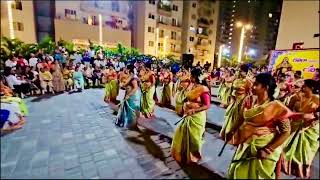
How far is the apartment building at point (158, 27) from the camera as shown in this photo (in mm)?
29047

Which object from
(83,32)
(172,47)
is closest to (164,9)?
(172,47)

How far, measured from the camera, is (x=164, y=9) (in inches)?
1254

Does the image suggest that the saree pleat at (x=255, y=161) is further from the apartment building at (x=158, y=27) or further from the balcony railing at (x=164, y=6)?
the balcony railing at (x=164, y=6)

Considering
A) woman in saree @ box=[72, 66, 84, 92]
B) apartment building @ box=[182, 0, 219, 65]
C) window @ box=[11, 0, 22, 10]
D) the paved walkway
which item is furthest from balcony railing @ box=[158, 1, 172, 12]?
the paved walkway

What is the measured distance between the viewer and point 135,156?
14.2 ft

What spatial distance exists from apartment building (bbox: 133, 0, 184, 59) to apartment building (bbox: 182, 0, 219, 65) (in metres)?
1.42

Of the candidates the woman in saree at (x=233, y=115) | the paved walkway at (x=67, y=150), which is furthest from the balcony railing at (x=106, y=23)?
the woman in saree at (x=233, y=115)

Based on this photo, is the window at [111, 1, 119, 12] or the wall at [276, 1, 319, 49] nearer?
the wall at [276, 1, 319, 49]

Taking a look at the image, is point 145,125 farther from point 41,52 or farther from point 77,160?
point 41,52

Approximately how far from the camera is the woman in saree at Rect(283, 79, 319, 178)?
3.89 meters

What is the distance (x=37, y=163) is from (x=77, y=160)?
26.3 inches

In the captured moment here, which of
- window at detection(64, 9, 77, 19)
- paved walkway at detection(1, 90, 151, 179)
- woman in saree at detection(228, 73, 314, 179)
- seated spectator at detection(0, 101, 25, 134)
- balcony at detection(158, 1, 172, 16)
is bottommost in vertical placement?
paved walkway at detection(1, 90, 151, 179)

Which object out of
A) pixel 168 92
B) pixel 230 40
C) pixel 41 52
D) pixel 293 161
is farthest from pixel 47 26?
pixel 230 40

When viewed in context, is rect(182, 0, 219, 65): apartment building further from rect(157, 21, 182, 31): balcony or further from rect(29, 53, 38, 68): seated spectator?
rect(29, 53, 38, 68): seated spectator
